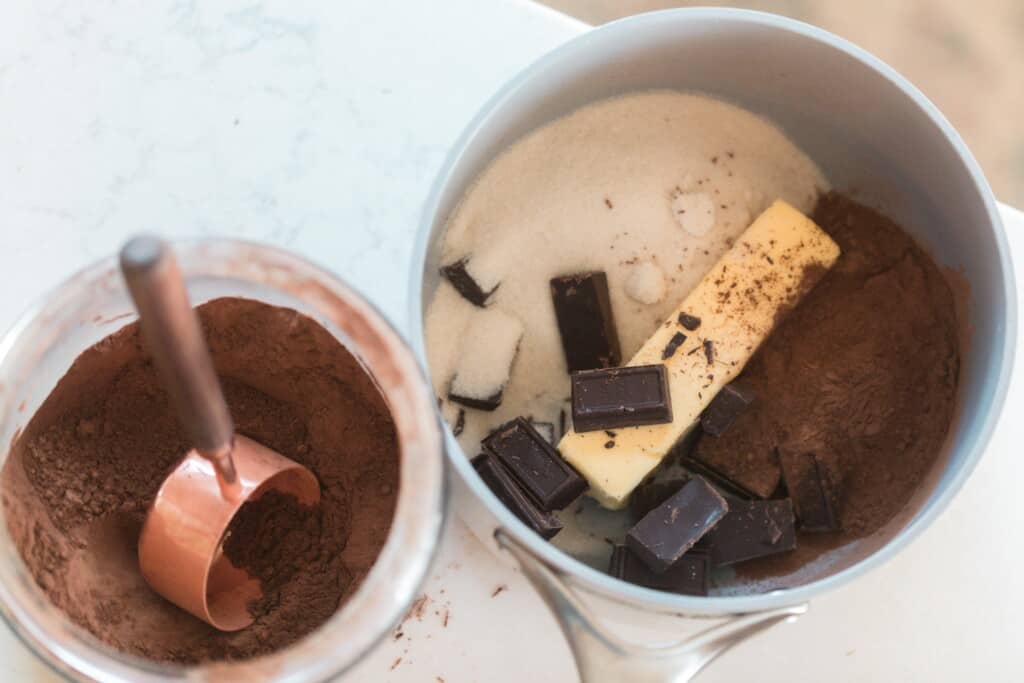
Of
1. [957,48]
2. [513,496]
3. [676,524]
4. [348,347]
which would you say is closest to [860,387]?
[676,524]

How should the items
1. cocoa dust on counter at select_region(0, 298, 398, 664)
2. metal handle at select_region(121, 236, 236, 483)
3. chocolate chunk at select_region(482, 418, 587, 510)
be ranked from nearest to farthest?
1. metal handle at select_region(121, 236, 236, 483)
2. cocoa dust on counter at select_region(0, 298, 398, 664)
3. chocolate chunk at select_region(482, 418, 587, 510)

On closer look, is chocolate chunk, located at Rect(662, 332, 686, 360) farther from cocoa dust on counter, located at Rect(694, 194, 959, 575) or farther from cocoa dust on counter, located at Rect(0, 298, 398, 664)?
cocoa dust on counter, located at Rect(0, 298, 398, 664)

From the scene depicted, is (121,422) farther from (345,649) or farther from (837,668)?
(837,668)

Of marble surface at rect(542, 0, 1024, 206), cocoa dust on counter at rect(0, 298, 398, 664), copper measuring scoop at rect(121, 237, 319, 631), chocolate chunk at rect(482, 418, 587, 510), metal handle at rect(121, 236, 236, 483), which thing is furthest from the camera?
marble surface at rect(542, 0, 1024, 206)

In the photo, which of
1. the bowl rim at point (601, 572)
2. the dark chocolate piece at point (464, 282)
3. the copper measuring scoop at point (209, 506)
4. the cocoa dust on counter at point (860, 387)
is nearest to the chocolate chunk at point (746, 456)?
the cocoa dust on counter at point (860, 387)

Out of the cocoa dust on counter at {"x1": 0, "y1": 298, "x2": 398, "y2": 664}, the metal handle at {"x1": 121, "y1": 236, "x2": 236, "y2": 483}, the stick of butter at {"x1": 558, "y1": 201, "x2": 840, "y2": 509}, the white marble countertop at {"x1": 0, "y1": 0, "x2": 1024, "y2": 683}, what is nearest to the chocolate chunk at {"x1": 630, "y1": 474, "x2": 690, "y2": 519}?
the stick of butter at {"x1": 558, "y1": 201, "x2": 840, "y2": 509}

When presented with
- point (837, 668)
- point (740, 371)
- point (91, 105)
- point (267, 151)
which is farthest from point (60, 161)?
point (837, 668)
